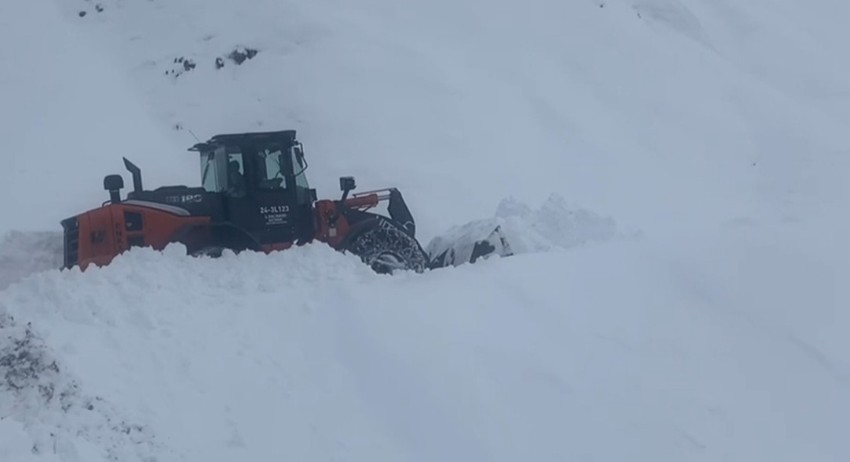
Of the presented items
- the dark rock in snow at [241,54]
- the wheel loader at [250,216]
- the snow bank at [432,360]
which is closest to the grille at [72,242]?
the wheel loader at [250,216]

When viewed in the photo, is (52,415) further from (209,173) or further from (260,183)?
(209,173)

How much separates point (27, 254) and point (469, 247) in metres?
5.00

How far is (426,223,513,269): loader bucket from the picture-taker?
1237cm

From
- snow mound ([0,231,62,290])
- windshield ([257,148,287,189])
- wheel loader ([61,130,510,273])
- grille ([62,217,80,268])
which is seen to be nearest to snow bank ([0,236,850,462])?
wheel loader ([61,130,510,273])

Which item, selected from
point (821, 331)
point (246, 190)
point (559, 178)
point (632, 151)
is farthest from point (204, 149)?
point (632, 151)

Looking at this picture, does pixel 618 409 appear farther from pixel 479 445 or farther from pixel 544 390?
pixel 479 445

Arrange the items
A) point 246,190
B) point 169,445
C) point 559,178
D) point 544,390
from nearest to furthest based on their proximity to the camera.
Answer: point 169,445 → point 544,390 → point 246,190 → point 559,178

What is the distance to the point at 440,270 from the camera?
1060cm

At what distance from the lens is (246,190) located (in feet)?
40.1

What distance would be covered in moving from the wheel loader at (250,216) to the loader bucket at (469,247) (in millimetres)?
34

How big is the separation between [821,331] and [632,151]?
1249 centimetres

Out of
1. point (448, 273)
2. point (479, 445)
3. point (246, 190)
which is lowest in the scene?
point (479, 445)

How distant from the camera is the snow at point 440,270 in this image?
788cm

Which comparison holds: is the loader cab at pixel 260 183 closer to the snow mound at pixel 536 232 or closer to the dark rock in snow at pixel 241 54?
the snow mound at pixel 536 232
